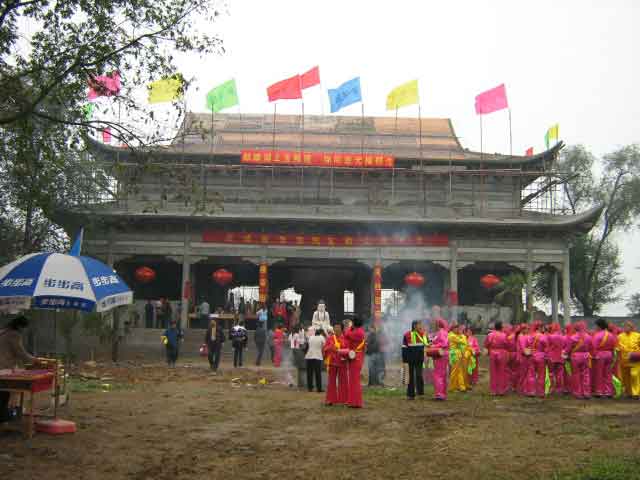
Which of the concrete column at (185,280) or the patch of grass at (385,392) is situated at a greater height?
the concrete column at (185,280)

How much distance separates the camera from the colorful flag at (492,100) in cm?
2619

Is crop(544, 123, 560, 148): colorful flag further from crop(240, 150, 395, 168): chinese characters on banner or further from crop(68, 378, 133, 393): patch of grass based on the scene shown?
crop(68, 378, 133, 393): patch of grass

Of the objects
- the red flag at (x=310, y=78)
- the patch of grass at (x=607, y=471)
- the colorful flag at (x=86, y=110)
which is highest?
the red flag at (x=310, y=78)

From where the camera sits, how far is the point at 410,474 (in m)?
6.13

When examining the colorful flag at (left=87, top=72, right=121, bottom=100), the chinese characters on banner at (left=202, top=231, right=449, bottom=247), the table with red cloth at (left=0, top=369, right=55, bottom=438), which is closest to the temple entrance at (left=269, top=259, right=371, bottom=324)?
the chinese characters on banner at (left=202, top=231, right=449, bottom=247)

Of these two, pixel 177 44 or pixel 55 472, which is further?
pixel 177 44

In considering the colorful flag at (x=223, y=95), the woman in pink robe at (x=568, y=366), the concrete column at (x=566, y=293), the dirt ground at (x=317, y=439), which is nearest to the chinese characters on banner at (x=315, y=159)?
the colorful flag at (x=223, y=95)

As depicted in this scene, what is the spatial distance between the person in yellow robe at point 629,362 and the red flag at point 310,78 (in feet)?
58.4

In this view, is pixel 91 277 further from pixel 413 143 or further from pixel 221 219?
pixel 413 143

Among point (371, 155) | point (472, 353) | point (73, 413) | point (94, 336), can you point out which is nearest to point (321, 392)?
point (472, 353)

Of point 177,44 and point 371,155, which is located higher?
point 371,155

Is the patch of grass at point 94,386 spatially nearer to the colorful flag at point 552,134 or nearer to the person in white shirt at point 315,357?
the person in white shirt at point 315,357

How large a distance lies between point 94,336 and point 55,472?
15.0 m

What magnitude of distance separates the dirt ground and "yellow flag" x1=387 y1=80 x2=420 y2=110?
665 inches
